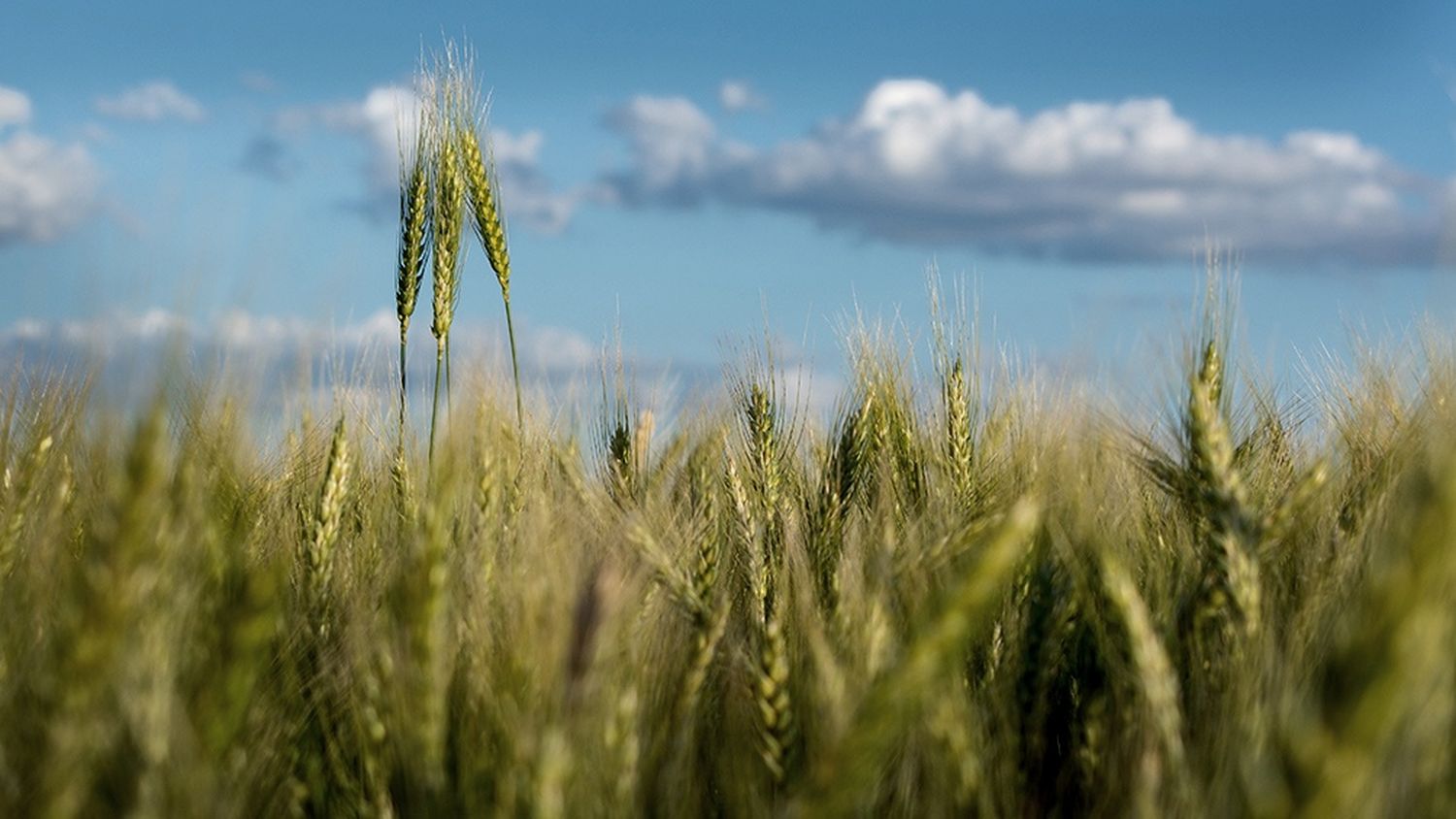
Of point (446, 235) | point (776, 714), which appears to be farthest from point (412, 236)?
point (776, 714)

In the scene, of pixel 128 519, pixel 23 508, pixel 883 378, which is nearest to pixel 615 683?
pixel 128 519

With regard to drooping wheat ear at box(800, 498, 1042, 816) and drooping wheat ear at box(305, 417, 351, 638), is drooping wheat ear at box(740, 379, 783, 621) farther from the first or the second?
drooping wheat ear at box(800, 498, 1042, 816)

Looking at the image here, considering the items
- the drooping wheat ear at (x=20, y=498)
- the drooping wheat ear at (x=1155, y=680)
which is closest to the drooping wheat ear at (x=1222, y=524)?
the drooping wheat ear at (x=1155, y=680)

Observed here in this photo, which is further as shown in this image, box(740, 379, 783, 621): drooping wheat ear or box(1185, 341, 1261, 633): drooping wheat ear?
box(740, 379, 783, 621): drooping wheat ear

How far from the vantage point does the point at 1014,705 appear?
204cm

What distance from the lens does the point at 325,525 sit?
225 cm

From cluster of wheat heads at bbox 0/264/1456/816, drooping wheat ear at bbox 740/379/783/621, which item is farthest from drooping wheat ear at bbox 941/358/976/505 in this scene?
drooping wheat ear at bbox 740/379/783/621

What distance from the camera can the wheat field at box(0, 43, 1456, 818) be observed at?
1303 mm

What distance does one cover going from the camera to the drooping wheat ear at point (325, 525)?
225cm

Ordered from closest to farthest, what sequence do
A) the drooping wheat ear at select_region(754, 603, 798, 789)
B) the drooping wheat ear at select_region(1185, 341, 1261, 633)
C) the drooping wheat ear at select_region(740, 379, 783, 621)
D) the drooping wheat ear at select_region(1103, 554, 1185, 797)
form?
1. the drooping wheat ear at select_region(1103, 554, 1185, 797)
2. the drooping wheat ear at select_region(754, 603, 798, 789)
3. the drooping wheat ear at select_region(1185, 341, 1261, 633)
4. the drooping wheat ear at select_region(740, 379, 783, 621)

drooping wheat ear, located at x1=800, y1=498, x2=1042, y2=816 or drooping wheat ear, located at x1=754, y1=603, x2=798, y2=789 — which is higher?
drooping wheat ear, located at x1=800, y1=498, x2=1042, y2=816

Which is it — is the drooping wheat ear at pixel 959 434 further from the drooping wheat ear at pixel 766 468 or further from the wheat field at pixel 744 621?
the drooping wheat ear at pixel 766 468

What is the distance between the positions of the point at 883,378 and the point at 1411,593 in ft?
7.91

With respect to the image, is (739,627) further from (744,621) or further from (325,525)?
(325,525)
